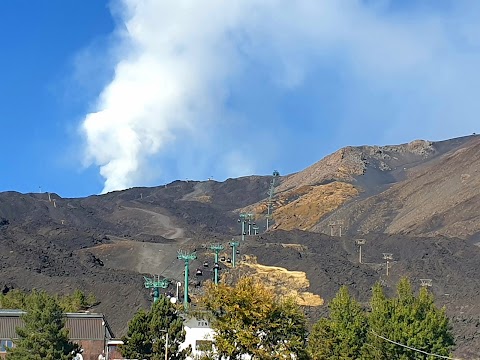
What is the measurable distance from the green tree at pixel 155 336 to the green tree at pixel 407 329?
1248 centimetres

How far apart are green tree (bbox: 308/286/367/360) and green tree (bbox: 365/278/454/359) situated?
1041 mm

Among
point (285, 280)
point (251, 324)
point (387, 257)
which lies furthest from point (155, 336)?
point (387, 257)

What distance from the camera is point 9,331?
67.4m

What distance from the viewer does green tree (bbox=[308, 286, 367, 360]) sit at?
5684 centimetres

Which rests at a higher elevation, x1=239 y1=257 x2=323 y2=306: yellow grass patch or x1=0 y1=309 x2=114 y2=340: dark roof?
x1=239 y1=257 x2=323 y2=306: yellow grass patch

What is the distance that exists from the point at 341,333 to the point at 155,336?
13.2m

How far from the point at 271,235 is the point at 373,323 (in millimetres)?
126007

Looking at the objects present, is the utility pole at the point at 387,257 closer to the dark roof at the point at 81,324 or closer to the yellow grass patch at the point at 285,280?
the yellow grass patch at the point at 285,280

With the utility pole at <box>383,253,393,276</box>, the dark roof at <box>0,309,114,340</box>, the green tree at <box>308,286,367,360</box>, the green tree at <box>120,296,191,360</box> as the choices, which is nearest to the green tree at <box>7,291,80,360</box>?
the green tree at <box>120,296,191,360</box>

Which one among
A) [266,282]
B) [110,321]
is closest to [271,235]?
[266,282]

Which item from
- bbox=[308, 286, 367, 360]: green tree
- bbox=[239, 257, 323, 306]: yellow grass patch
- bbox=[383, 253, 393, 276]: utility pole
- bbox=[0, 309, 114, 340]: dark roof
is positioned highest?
bbox=[383, 253, 393, 276]: utility pole

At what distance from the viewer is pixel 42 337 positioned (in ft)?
169

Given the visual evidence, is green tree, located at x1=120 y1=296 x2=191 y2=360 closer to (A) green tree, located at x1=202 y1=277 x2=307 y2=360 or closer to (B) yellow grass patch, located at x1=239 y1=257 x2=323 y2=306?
(A) green tree, located at x1=202 y1=277 x2=307 y2=360

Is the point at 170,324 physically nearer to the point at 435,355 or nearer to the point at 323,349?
the point at 323,349
